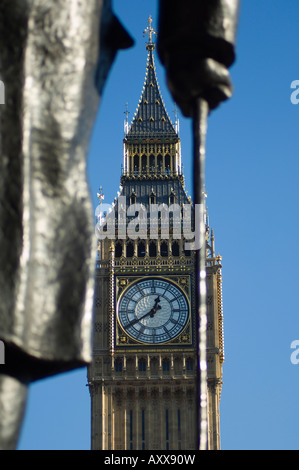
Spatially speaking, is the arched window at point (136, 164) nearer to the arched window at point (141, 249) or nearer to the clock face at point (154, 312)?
the arched window at point (141, 249)

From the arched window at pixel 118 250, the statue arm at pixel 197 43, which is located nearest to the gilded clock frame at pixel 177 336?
the arched window at pixel 118 250

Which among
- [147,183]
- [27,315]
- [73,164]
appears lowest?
[27,315]

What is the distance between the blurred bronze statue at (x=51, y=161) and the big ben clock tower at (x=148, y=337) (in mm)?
55159

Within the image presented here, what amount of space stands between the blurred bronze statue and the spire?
61.8m

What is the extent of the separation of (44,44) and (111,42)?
382mm

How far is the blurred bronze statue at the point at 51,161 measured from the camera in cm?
423

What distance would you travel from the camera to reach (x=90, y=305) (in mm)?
4426

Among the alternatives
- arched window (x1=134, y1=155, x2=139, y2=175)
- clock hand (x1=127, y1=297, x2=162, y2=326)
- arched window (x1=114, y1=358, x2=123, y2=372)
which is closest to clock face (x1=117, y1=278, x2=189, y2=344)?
clock hand (x1=127, y1=297, x2=162, y2=326)

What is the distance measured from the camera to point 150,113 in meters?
68.6

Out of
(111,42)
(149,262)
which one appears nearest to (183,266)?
(149,262)

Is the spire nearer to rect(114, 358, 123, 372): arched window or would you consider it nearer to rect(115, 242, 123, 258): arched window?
rect(115, 242, 123, 258): arched window

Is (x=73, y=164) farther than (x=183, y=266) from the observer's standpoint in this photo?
No

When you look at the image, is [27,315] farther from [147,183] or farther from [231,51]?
[147,183]

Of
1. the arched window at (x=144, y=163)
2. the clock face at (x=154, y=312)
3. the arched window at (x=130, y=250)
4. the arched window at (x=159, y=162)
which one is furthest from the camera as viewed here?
the arched window at (x=144, y=163)
